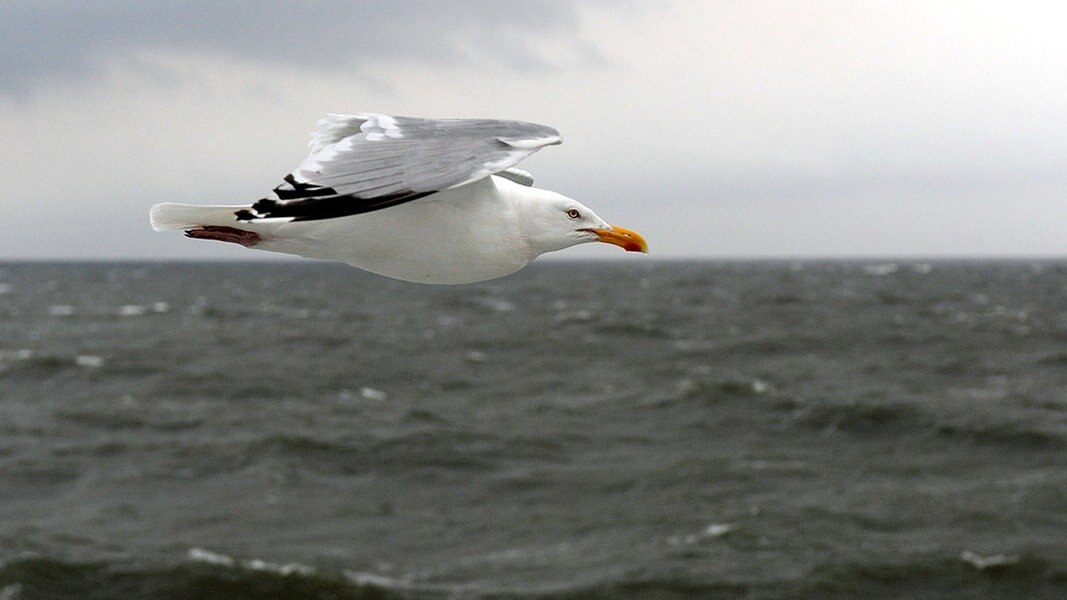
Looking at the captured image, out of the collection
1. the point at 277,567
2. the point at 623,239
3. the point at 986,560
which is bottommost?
the point at 277,567

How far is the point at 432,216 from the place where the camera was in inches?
176

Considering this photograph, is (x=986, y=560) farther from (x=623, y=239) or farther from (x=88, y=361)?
(x=88, y=361)

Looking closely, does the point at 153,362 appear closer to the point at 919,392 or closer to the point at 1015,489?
the point at 919,392

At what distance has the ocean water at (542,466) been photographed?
20.7m

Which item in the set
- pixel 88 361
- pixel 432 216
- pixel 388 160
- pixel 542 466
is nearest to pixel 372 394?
pixel 542 466

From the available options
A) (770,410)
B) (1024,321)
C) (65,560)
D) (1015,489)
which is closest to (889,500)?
(1015,489)

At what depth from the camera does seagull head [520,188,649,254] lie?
480 centimetres

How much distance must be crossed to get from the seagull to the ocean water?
618 inches

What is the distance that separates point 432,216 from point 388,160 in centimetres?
64

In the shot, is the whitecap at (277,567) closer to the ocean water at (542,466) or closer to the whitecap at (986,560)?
the ocean water at (542,466)

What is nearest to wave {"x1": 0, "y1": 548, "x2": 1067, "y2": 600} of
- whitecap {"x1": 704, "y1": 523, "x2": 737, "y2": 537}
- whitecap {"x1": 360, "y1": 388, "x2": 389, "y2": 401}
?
whitecap {"x1": 704, "y1": 523, "x2": 737, "y2": 537}

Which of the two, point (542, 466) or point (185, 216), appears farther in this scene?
point (542, 466)

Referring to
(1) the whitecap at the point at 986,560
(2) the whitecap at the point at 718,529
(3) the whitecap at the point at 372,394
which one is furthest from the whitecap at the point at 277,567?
(3) the whitecap at the point at 372,394

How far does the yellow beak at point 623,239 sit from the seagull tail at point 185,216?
1.55 m
